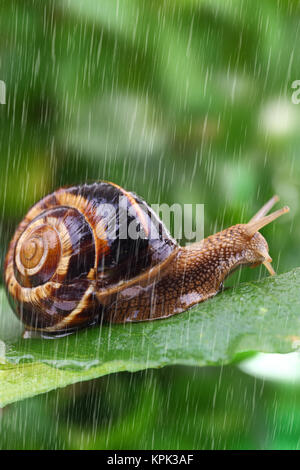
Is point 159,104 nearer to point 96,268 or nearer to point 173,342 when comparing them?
point 96,268

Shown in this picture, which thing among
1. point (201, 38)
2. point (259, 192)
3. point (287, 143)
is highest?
point (201, 38)

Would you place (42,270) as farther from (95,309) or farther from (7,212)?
(7,212)

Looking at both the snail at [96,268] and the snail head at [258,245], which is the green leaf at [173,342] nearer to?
the snail at [96,268]

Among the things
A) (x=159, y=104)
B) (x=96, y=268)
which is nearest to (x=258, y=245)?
(x=96, y=268)

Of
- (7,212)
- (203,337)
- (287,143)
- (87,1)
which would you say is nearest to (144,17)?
(87,1)

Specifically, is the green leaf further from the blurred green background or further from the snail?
the blurred green background

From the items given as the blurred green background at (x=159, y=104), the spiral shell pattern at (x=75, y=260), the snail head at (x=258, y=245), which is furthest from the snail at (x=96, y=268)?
the blurred green background at (x=159, y=104)

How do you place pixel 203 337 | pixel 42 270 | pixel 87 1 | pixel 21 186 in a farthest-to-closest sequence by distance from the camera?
pixel 21 186
pixel 87 1
pixel 42 270
pixel 203 337

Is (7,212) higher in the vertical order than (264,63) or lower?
lower
